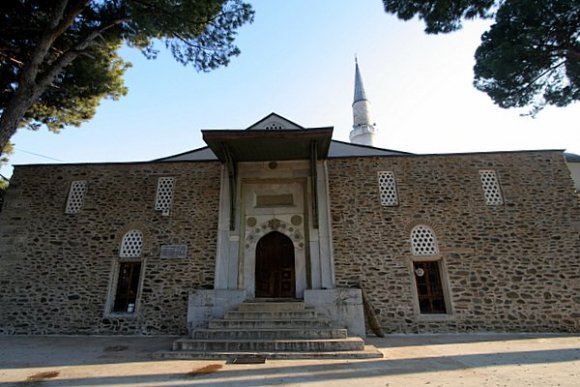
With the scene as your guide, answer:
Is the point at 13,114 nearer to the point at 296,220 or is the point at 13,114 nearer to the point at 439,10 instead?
the point at 296,220

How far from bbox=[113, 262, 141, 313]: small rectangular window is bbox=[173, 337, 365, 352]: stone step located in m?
3.19

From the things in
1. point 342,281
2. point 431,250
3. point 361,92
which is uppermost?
point 361,92

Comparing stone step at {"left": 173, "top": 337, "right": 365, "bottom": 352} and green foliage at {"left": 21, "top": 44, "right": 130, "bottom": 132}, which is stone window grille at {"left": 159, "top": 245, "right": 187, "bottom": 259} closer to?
stone step at {"left": 173, "top": 337, "right": 365, "bottom": 352}

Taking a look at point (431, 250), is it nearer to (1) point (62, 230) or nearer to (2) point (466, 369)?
(2) point (466, 369)

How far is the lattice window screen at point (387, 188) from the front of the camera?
7.83 m

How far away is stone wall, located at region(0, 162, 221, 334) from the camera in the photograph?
7.17 metres

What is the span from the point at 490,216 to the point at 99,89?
1126 centimetres

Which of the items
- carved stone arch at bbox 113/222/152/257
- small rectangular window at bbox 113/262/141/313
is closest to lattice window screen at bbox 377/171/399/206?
carved stone arch at bbox 113/222/152/257

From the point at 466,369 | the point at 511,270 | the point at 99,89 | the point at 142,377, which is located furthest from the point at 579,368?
the point at 99,89

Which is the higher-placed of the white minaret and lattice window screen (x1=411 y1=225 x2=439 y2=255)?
the white minaret

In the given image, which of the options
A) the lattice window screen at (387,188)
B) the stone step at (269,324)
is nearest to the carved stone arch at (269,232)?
the stone step at (269,324)

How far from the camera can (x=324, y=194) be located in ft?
25.9

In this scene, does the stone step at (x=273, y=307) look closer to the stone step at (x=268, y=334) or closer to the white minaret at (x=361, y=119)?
the stone step at (x=268, y=334)

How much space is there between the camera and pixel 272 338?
5.35m
